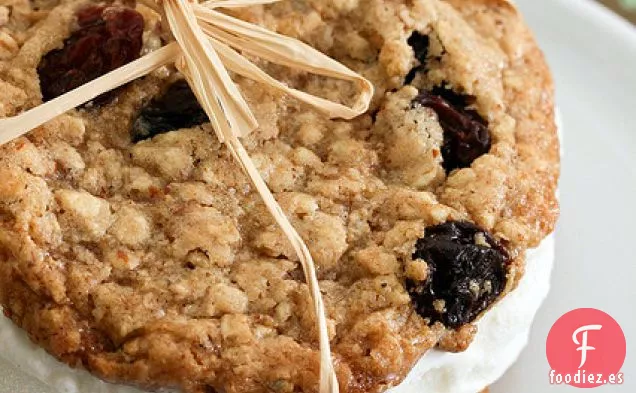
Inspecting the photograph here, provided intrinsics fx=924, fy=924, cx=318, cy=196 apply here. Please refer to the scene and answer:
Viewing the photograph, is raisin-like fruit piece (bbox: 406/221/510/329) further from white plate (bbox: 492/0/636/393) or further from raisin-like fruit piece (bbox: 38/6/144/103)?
raisin-like fruit piece (bbox: 38/6/144/103)

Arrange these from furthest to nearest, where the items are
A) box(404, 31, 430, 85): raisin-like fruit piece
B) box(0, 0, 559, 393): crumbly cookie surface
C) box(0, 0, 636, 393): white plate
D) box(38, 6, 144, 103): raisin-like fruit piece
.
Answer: box(0, 0, 636, 393): white plate → box(404, 31, 430, 85): raisin-like fruit piece → box(38, 6, 144, 103): raisin-like fruit piece → box(0, 0, 559, 393): crumbly cookie surface

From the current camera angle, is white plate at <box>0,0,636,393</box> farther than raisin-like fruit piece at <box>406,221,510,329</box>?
Yes

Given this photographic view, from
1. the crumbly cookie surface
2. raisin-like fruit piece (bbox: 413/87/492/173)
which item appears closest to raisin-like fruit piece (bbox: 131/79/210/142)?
the crumbly cookie surface

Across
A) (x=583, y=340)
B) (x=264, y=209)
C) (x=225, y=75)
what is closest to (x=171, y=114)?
(x=225, y=75)

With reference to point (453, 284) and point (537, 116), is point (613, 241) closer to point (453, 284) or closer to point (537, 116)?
point (537, 116)

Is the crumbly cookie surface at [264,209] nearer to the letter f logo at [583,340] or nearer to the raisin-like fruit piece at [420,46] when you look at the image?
the raisin-like fruit piece at [420,46]

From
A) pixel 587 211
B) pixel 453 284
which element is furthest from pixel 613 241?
pixel 453 284

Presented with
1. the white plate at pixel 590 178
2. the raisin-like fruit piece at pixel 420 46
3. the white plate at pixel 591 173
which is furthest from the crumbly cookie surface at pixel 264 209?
the white plate at pixel 591 173

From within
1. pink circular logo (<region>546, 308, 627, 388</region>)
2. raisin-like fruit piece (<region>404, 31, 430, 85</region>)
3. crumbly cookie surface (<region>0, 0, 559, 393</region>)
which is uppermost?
raisin-like fruit piece (<region>404, 31, 430, 85</region>)

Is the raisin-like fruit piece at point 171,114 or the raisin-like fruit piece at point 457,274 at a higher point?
the raisin-like fruit piece at point 457,274
